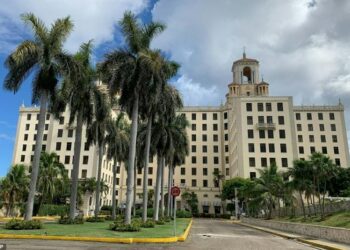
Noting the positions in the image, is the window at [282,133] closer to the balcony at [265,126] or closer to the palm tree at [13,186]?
the balcony at [265,126]

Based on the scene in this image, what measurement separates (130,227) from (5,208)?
3829 centimetres

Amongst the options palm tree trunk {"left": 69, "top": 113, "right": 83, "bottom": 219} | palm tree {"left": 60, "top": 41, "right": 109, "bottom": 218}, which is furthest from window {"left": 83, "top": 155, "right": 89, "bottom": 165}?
palm tree trunk {"left": 69, "top": 113, "right": 83, "bottom": 219}

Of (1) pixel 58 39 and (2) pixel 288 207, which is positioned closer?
(1) pixel 58 39

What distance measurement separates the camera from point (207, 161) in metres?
101

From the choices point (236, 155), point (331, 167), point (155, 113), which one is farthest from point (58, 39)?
point (236, 155)

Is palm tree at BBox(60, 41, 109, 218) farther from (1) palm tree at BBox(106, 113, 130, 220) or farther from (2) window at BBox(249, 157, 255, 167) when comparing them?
(2) window at BBox(249, 157, 255, 167)

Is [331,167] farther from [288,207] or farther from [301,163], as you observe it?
[288,207]

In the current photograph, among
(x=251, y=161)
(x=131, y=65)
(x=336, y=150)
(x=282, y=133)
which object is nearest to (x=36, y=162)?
(x=131, y=65)

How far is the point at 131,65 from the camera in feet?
91.9

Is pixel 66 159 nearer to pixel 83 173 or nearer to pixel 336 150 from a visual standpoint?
pixel 83 173

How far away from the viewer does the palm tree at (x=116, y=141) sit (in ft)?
147

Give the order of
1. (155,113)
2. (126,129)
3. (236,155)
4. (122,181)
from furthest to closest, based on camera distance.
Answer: (122,181)
(236,155)
(126,129)
(155,113)

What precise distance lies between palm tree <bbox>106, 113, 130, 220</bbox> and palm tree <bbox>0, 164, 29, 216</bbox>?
14.0 meters

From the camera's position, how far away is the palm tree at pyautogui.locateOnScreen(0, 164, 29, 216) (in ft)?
165
